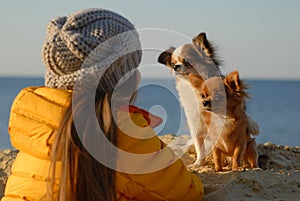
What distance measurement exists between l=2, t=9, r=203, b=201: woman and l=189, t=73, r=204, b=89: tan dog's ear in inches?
136

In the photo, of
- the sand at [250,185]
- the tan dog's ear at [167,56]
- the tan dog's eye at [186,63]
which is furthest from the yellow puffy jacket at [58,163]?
the tan dog's ear at [167,56]

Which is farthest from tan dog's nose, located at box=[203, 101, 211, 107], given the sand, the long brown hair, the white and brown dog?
the long brown hair

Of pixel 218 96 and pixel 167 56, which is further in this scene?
pixel 167 56

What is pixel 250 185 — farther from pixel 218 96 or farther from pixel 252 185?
pixel 218 96

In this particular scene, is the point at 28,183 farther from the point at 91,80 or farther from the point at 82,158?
the point at 91,80

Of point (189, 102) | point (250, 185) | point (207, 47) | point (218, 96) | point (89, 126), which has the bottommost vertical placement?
point (189, 102)

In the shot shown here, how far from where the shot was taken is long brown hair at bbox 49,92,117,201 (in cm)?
290

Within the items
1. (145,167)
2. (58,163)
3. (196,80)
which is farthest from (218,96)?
(58,163)

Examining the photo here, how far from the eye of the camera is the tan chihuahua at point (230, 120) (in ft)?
19.0

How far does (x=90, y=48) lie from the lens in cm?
303

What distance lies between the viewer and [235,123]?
5840mm

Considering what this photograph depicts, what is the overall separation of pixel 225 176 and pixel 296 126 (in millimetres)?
31149

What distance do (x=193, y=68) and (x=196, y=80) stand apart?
582 mm

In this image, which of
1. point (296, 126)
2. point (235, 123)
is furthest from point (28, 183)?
point (296, 126)
